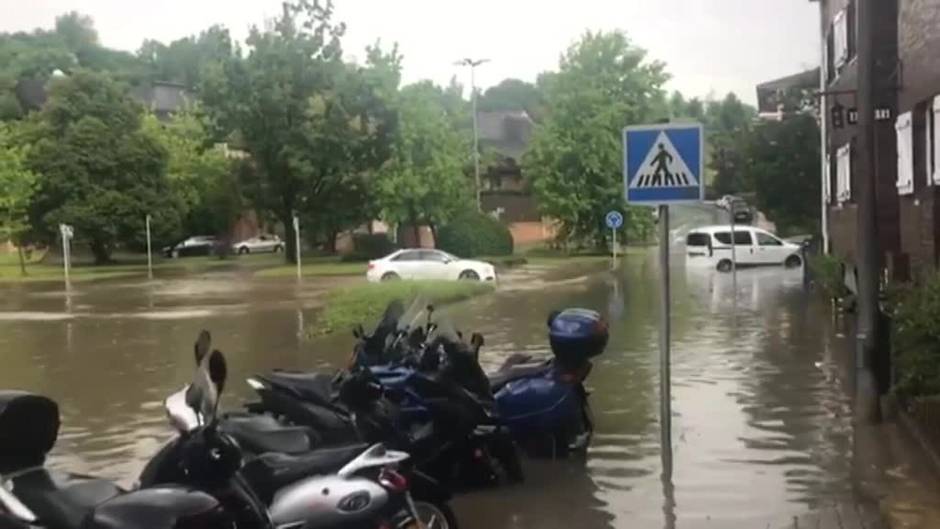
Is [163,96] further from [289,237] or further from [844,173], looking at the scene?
[844,173]

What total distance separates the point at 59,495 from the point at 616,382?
9.73 m

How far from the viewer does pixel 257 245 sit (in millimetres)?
72375

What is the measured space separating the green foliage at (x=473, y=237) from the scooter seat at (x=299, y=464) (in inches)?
1835

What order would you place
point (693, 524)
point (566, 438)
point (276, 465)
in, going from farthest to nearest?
point (566, 438), point (693, 524), point (276, 465)

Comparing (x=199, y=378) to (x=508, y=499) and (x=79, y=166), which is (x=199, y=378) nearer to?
(x=508, y=499)

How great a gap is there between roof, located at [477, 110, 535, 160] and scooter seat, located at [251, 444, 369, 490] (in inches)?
2539

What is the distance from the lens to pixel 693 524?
26.6 ft

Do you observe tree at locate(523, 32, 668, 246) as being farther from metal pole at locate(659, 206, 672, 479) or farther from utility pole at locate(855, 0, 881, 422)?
metal pole at locate(659, 206, 672, 479)

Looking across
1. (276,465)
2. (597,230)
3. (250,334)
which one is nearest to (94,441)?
(276,465)

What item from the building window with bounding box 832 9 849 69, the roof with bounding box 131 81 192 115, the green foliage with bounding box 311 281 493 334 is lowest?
the green foliage with bounding box 311 281 493 334

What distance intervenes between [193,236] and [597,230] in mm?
23579

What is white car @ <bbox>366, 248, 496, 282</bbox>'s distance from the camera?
39906 millimetres

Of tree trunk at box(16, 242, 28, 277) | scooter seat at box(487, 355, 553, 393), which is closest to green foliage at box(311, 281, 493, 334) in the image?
scooter seat at box(487, 355, 553, 393)

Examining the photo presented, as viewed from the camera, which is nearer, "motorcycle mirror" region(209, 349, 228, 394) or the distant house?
"motorcycle mirror" region(209, 349, 228, 394)
